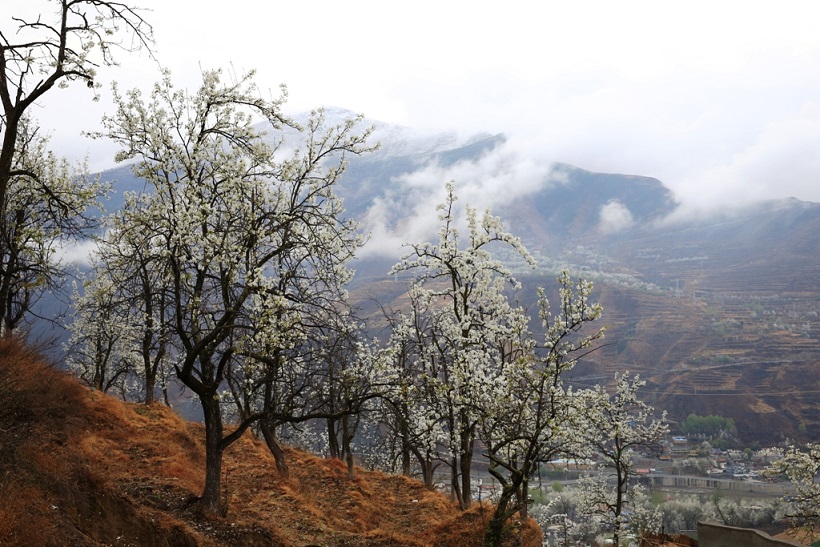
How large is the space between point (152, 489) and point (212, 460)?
1.75m

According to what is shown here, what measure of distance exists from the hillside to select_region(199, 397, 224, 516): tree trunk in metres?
0.29

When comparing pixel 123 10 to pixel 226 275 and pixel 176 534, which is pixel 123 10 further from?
pixel 176 534

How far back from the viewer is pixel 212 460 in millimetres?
13133

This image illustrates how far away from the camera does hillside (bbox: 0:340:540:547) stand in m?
9.36

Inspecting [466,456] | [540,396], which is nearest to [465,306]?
[466,456]

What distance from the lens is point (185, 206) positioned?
480 inches

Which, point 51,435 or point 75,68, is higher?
point 75,68

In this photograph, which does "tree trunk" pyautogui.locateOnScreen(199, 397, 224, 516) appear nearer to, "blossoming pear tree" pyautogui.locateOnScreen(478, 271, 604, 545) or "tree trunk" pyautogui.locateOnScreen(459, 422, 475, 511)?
"blossoming pear tree" pyautogui.locateOnScreen(478, 271, 604, 545)

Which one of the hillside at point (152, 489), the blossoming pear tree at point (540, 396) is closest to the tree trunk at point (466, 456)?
the hillside at point (152, 489)

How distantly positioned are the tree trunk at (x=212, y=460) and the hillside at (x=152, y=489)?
11.3 inches

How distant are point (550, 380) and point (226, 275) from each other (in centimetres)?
744

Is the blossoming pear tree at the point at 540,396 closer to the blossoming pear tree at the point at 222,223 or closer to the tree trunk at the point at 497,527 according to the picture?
the tree trunk at the point at 497,527

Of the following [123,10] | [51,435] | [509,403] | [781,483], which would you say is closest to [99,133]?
[123,10]

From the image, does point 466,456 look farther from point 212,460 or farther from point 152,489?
point 152,489
